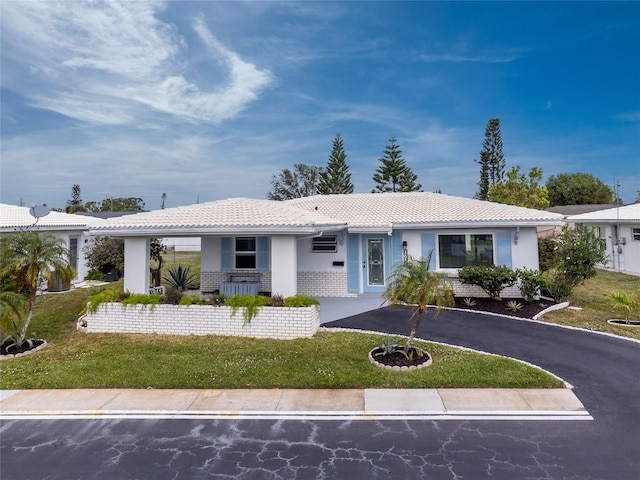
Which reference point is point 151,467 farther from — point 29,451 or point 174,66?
point 174,66

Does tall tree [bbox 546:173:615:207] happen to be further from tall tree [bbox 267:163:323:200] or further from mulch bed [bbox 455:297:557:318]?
mulch bed [bbox 455:297:557:318]

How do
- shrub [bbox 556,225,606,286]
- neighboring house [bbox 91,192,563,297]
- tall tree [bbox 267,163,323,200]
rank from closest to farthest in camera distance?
shrub [bbox 556,225,606,286] → neighboring house [bbox 91,192,563,297] → tall tree [bbox 267,163,323,200]

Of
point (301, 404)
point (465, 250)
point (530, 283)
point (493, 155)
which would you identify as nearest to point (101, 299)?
point (301, 404)

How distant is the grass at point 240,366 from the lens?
7.27m

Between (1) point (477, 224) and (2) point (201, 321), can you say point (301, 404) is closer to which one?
(2) point (201, 321)

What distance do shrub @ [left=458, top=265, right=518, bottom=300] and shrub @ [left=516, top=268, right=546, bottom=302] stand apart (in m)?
0.26

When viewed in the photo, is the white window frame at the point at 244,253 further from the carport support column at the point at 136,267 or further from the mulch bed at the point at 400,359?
the mulch bed at the point at 400,359

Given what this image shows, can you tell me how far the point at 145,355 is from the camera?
28.9ft

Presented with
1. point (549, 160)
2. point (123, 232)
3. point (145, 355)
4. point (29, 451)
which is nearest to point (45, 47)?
point (123, 232)

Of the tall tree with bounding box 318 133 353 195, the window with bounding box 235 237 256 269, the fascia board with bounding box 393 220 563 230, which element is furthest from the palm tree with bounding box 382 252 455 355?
the tall tree with bounding box 318 133 353 195

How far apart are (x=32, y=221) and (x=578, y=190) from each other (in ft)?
231

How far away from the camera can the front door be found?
1486 centimetres

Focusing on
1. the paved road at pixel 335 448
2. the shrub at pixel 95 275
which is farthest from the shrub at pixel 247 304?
the shrub at pixel 95 275

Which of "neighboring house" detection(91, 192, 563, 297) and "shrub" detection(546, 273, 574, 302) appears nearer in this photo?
"shrub" detection(546, 273, 574, 302)
